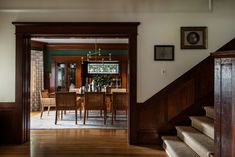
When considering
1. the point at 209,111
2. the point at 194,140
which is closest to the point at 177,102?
the point at 209,111

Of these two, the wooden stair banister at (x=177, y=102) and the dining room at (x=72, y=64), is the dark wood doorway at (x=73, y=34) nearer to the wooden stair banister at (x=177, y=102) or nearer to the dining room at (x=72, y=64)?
the wooden stair banister at (x=177, y=102)

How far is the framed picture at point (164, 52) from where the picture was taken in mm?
5066

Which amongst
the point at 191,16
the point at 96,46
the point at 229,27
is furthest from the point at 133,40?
the point at 96,46

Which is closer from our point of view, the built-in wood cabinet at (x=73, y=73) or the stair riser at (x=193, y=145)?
the stair riser at (x=193, y=145)

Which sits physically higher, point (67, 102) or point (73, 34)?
point (73, 34)

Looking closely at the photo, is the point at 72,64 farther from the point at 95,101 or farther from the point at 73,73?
the point at 95,101

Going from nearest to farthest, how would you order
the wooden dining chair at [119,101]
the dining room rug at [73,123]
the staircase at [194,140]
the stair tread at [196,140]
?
1. the stair tread at [196,140]
2. the staircase at [194,140]
3. the dining room rug at [73,123]
4. the wooden dining chair at [119,101]

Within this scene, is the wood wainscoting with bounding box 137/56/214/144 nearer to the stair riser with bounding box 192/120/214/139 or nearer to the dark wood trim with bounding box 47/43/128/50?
the stair riser with bounding box 192/120/214/139

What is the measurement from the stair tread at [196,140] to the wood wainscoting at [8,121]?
3066mm

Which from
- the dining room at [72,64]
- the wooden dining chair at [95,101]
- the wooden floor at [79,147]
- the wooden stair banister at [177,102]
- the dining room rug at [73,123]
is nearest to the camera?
the wooden floor at [79,147]

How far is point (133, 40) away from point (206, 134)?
2135mm

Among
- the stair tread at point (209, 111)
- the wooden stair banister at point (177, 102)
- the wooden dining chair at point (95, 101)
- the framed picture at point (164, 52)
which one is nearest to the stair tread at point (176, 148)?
the wooden stair banister at point (177, 102)

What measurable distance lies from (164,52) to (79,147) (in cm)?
232

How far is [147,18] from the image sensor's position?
5.10 m
